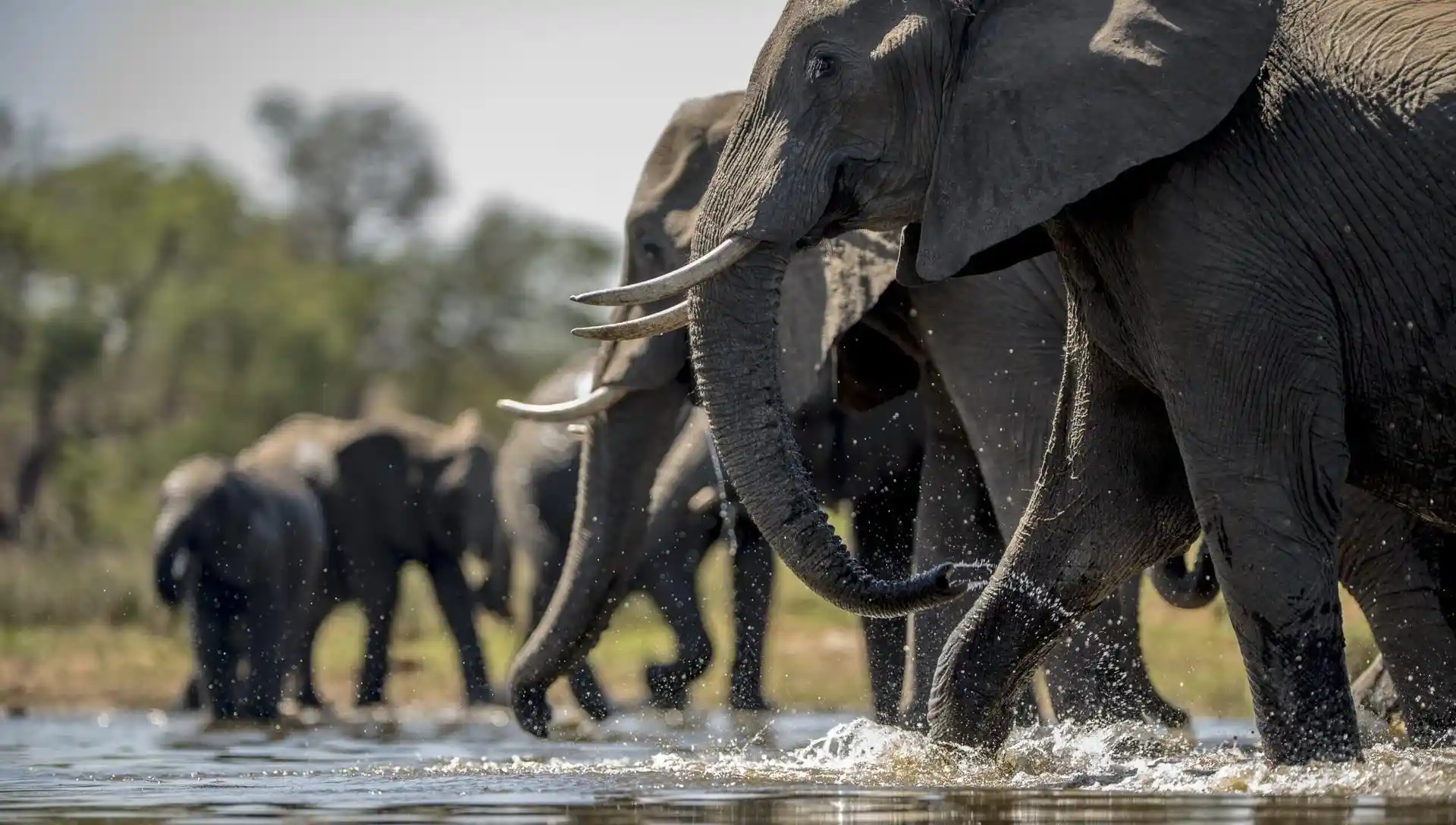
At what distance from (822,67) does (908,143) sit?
253mm

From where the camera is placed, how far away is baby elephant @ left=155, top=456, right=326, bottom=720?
12703mm

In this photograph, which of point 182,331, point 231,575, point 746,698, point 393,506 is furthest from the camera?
point 182,331

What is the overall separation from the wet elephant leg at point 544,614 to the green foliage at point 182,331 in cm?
544

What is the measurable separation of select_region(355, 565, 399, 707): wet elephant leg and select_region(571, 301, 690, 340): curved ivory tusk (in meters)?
9.14

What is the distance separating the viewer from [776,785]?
549cm

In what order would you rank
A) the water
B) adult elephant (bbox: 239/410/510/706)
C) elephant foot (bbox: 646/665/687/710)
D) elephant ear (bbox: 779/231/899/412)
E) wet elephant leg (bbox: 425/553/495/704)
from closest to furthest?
the water
elephant ear (bbox: 779/231/899/412)
elephant foot (bbox: 646/665/687/710)
wet elephant leg (bbox: 425/553/495/704)
adult elephant (bbox: 239/410/510/706)

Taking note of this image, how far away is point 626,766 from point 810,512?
148cm

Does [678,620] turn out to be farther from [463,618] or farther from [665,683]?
[463,618]

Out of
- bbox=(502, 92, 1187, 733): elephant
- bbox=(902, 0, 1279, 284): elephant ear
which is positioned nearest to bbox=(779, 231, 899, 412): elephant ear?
bbox=(502, 92, 1187, 733): elephant

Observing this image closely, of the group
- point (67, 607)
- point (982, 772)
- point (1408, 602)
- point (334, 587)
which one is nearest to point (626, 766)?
point (982, 772)

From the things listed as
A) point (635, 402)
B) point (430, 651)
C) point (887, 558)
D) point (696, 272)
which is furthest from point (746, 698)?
point (430, 651)

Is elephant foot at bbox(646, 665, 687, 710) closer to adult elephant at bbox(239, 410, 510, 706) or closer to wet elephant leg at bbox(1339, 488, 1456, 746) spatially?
wet elephant leg at bbox(1339, 488, 1456, 746)

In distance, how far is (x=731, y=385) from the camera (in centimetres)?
535

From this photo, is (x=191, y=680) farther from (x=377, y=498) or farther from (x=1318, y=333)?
(x=1318, y=333)
